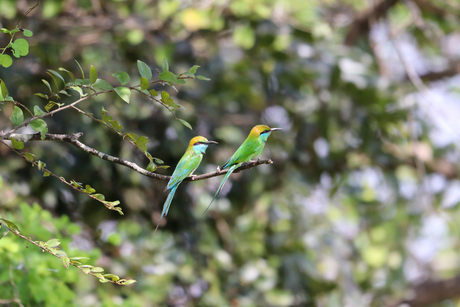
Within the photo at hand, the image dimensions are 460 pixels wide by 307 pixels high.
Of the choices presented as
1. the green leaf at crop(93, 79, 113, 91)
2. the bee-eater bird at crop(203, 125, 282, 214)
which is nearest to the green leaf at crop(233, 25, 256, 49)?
the bee-eater bird at crop(203, 125, 282, 214)

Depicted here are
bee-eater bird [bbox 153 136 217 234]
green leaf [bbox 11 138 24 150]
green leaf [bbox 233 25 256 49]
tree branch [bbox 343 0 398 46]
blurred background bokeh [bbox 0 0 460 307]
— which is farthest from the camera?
tree branch [bbox 343 0 398 46]

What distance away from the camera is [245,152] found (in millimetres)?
1134

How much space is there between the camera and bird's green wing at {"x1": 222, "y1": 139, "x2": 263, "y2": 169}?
43.6 inches

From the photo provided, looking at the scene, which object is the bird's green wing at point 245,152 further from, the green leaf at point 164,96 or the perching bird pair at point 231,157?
the green leaf at point 164,96

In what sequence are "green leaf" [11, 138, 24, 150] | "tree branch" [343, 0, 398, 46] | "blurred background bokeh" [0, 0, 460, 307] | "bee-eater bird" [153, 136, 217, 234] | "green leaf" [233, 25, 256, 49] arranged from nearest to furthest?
"green leaf" [11, 138, 24, 150] < "bee-eater bird" [153, 136, 217, 234] < "blurred background bokeh" [0, 0, 460, 307] < "green leaf" [233, 25, 256, 49] < "tree branch" [343, 0, 398, 46]

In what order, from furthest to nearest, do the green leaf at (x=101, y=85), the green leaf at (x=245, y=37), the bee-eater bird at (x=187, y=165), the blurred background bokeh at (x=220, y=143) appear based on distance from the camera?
the green leaf at (x=245, y=37)
the blurred background bokeh at (x=220, y=143)
the bee-eater bird at (x=187, y=165)
the green leaf at (x=101, y=85)

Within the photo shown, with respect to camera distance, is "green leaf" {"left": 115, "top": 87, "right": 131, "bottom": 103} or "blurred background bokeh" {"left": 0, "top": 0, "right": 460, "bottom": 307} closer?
"green leaf" {"left": 115, "top": 87, "right": 131, "bottom": 103}

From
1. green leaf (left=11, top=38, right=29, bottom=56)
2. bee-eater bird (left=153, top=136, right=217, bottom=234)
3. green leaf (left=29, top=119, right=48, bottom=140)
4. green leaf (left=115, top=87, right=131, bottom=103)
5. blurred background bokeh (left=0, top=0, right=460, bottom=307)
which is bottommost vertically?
blurred background bokeh (left=0, top=0, right=460, bottom=307)

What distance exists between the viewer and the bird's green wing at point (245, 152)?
3.63 ft

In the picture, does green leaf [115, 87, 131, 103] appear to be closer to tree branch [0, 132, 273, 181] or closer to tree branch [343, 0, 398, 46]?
tree branch [0, 132, 273, 181]

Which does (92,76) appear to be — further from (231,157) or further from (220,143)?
(220,143)

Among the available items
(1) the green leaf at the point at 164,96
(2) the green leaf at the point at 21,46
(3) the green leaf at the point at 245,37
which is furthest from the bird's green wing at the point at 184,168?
(3) the green leaf at the point at 245,37

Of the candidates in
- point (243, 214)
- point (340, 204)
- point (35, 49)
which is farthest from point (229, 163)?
point (340, 204)

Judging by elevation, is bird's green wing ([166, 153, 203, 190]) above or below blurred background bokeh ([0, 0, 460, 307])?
above
